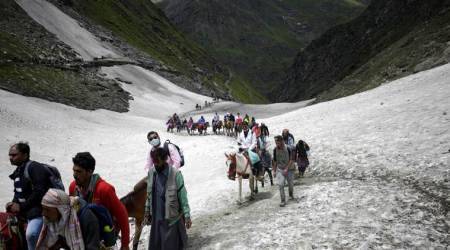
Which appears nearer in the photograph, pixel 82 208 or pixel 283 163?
pixel 82 208

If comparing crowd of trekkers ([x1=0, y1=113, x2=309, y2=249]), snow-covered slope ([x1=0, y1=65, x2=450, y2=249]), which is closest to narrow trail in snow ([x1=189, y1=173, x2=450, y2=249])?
snow-covered slope ([x1=0, y1=65, x2=450, y2=249])

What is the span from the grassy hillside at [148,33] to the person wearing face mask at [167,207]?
4493 inches

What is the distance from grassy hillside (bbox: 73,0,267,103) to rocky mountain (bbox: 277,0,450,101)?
132ft

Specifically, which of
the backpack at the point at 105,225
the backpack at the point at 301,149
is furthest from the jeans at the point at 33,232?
the backpack at the point at 301,149

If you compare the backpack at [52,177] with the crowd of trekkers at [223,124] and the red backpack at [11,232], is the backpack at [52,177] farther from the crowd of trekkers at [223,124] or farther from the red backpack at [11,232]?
the crowd of trekkers at [223,124]

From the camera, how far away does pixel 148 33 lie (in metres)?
158

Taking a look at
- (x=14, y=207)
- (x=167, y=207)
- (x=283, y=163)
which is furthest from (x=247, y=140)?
(x=14, y=207)

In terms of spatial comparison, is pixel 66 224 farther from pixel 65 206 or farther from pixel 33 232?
pixel 33 232

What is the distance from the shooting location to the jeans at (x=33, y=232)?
22.7 ft

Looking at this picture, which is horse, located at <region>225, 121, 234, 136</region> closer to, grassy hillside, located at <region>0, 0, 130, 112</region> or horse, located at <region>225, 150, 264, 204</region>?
grassy hillside, located at <region>0, 0, 130, 112</region>

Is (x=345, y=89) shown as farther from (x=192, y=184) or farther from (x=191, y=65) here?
(x=191, y=65)

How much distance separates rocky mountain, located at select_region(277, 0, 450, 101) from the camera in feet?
156

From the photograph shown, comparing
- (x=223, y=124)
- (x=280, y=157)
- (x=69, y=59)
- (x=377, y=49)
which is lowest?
(x=280, y=157)

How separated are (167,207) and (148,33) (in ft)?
520
